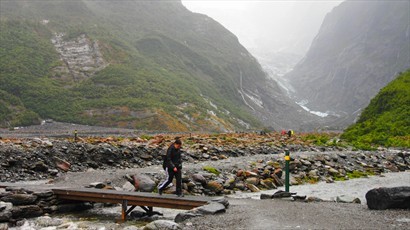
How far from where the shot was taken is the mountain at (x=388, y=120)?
4478cm

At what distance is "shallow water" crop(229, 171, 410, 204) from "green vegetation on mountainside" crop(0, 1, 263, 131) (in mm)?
49576

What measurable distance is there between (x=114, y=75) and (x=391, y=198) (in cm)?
8275

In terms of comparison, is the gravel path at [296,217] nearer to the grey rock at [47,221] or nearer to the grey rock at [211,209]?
the grey rock at [211,209]

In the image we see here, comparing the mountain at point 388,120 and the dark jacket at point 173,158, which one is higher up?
the mountain at point 388,120

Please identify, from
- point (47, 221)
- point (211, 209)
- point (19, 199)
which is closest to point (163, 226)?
point (211, 209)

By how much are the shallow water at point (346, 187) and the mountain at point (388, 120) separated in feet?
57.4

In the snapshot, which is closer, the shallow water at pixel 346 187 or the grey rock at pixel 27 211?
the grey rock at pixel 27 211

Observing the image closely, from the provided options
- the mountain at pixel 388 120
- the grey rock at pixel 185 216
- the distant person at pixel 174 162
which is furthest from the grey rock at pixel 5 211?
the mountain at pixel 388 120

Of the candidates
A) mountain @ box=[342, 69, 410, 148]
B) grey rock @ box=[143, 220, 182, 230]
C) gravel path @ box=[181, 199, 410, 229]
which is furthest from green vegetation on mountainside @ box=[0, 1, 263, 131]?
gravel path @ box=[181, 199, 410, 229]

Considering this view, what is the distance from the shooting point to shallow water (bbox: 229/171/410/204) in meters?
18.3

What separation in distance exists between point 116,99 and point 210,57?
93714mm

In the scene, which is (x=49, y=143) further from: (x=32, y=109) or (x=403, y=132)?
(x=32, y=109)

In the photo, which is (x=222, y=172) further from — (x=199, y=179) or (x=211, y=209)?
(x=211, y=209)

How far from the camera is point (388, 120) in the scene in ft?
164
